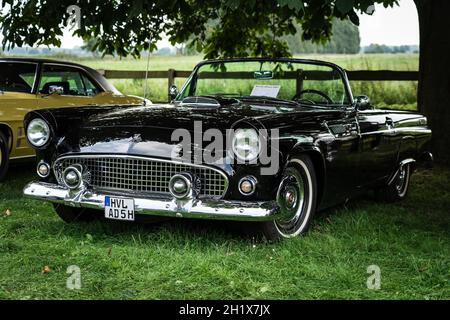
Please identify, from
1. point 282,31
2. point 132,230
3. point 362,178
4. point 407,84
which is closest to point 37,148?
point 132,230

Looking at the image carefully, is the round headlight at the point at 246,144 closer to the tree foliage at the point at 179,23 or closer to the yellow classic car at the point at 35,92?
the tree foliage at the point at 179,23

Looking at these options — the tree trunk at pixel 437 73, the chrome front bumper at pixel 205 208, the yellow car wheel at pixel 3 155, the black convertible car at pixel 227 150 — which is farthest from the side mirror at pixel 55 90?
the tree trunk at pixel 437 73

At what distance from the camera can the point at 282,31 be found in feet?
38.0

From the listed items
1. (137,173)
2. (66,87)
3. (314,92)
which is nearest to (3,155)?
(66,87)

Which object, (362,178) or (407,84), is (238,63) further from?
(407,84)

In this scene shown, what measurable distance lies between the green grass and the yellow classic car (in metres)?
1.65

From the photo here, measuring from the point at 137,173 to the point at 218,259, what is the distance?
813 millimetres

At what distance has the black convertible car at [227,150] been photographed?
409 centimetres

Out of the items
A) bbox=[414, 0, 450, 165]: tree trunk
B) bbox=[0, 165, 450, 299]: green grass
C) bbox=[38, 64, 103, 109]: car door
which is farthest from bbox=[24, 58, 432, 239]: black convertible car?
bbox=[414, 0, 450, 165]: tree trunk

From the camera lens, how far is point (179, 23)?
10797 millimetres

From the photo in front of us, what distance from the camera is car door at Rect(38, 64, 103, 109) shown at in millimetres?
7477

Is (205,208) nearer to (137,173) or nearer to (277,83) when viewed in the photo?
(137,173)

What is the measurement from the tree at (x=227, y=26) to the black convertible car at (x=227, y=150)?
0.67 m

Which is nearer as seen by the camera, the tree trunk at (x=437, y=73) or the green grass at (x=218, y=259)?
the green grass at (x=218, y=259)
